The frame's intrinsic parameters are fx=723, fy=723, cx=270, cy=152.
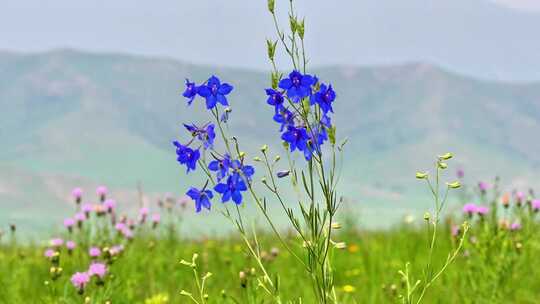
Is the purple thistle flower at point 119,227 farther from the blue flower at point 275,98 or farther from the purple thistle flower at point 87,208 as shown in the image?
the blue flower at point 275,98

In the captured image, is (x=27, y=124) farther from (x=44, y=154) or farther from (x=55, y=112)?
(x=44, y=154)

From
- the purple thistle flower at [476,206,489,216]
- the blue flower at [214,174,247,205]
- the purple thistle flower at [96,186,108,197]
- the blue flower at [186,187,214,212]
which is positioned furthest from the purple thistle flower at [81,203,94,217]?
the blue flower at [214,174,247,205]

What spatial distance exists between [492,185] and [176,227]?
8.08 feet

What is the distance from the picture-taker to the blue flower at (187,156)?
2301 mm

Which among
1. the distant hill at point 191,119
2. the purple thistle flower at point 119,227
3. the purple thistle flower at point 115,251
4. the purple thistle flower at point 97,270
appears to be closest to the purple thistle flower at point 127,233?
the purple thistle flower at point 119,227

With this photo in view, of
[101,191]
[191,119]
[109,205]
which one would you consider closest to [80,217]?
[109,205]

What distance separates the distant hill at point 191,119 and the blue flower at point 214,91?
3938 inches

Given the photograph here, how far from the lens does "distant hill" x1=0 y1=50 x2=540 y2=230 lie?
110 metres

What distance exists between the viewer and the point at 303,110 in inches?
88.1

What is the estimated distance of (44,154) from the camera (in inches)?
4277

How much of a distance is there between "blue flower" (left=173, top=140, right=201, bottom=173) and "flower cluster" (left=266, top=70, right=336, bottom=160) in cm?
29

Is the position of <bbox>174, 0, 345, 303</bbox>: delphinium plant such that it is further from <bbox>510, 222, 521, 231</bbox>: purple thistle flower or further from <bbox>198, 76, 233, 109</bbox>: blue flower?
<bbox>510, 222, 521, 231</bbox>: purple thistle flower

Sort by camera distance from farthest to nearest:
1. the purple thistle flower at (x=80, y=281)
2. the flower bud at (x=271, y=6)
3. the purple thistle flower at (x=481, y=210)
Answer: the purple thistle flower at (x=481, y=210) < the purple thistle flower at (x=80, y=281) < the flower bud at (x=271, y=6)

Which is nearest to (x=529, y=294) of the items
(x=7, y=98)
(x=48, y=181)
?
(x=48, y=181)
